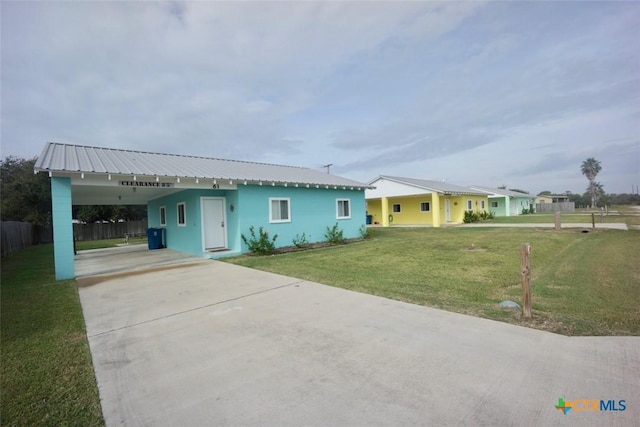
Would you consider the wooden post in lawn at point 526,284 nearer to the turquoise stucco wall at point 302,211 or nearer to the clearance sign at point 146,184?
the turquoise stucco wall at point 302,211

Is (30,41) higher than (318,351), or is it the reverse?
(30,41)

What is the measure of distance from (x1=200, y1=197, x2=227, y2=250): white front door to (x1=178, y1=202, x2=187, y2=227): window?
178 centimetres

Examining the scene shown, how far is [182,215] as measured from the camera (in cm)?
1375

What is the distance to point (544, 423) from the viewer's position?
2240 millimetres

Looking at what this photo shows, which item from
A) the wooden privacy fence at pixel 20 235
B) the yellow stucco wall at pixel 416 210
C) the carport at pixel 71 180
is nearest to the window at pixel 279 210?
the carport at pixel 71 180

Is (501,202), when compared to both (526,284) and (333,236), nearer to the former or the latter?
(333,236)

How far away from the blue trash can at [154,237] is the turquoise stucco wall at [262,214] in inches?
20.6

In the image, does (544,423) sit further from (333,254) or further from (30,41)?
(30,41)

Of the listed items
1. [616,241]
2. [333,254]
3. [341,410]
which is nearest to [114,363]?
[341,410]

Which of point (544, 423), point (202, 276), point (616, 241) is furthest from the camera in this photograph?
point (616, 241)

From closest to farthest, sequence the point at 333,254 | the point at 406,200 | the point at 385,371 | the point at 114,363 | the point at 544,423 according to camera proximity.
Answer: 1. the point at 544,423
2. the point at 385,371
3. the point at 114,363
4. the point at 333,254
5. the point at 406,200

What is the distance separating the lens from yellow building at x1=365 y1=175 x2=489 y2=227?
25922mm

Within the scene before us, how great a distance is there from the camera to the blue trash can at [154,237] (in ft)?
52.1

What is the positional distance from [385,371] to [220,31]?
11301 millimetres
